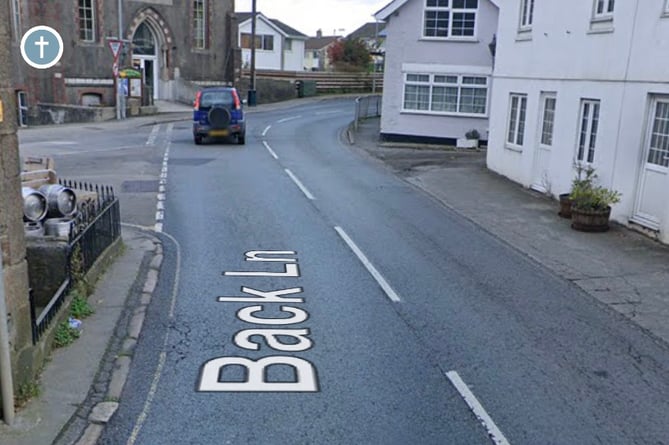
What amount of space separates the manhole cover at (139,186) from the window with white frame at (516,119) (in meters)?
10.0

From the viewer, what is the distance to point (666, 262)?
35.6 ft

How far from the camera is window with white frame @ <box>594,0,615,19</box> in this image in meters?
14.1

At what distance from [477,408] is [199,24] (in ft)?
140

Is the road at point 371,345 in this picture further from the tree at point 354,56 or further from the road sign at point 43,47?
the tree at point 354,56

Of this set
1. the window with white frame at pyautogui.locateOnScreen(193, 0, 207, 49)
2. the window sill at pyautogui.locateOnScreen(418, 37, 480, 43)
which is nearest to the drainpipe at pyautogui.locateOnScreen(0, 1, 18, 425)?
the window sill at pyautogui.locateOnScreen(418, 37, 480, 43)

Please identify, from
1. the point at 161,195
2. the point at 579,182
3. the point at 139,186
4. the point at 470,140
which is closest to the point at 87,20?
the point at 470,140

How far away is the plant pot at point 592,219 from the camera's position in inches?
507

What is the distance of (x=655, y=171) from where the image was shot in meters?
12.5

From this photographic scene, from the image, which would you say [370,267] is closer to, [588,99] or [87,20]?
[588,99]

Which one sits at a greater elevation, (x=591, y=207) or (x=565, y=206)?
(x=591, y=207)

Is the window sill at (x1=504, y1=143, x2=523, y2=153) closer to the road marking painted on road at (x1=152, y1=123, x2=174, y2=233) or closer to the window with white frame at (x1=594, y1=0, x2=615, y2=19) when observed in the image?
the window with white frame at (x1=594, y1=0, x2=615, y2=19)

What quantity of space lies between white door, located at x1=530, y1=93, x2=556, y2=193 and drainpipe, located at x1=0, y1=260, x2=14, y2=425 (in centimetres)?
1410

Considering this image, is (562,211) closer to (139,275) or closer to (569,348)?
(569,348)

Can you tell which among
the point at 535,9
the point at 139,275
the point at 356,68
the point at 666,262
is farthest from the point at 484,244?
the point at 356,68
